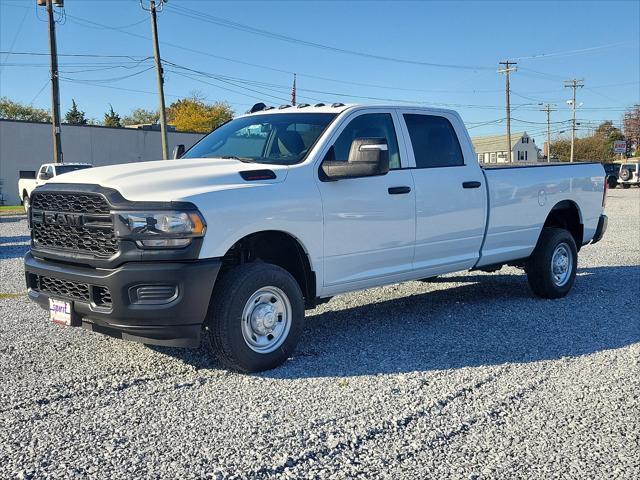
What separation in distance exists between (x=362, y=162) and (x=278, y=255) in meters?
1.03

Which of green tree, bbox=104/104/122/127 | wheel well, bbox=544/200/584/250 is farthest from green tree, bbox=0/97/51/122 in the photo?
wheel well, bbox=544/200/584/250

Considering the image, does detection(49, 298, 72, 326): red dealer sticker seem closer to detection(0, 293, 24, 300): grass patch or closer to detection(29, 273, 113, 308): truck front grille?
detection(29, 273, 113, 308): truck front grille

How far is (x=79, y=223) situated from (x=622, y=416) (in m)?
3.84

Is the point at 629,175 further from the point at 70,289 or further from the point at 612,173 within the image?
the point at 70,289

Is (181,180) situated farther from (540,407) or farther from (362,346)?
(540,407)

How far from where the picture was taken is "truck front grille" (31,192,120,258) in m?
4.58

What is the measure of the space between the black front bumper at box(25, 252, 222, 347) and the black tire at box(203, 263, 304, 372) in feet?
0.54

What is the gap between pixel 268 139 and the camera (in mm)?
5906

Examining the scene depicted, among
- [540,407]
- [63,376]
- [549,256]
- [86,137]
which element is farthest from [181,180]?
[86,137]

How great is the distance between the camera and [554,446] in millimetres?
3713

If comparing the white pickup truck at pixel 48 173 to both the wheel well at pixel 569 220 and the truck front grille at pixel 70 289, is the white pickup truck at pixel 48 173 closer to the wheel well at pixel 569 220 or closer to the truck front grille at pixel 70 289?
the wheel well at pixel 569 220

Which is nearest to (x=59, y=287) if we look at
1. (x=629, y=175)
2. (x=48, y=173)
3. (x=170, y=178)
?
(x=170, y=178)

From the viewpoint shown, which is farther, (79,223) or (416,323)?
(416,323)

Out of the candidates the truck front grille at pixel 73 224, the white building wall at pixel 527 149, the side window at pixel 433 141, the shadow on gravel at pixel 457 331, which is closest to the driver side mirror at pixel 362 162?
the side window at pixel 433 141
